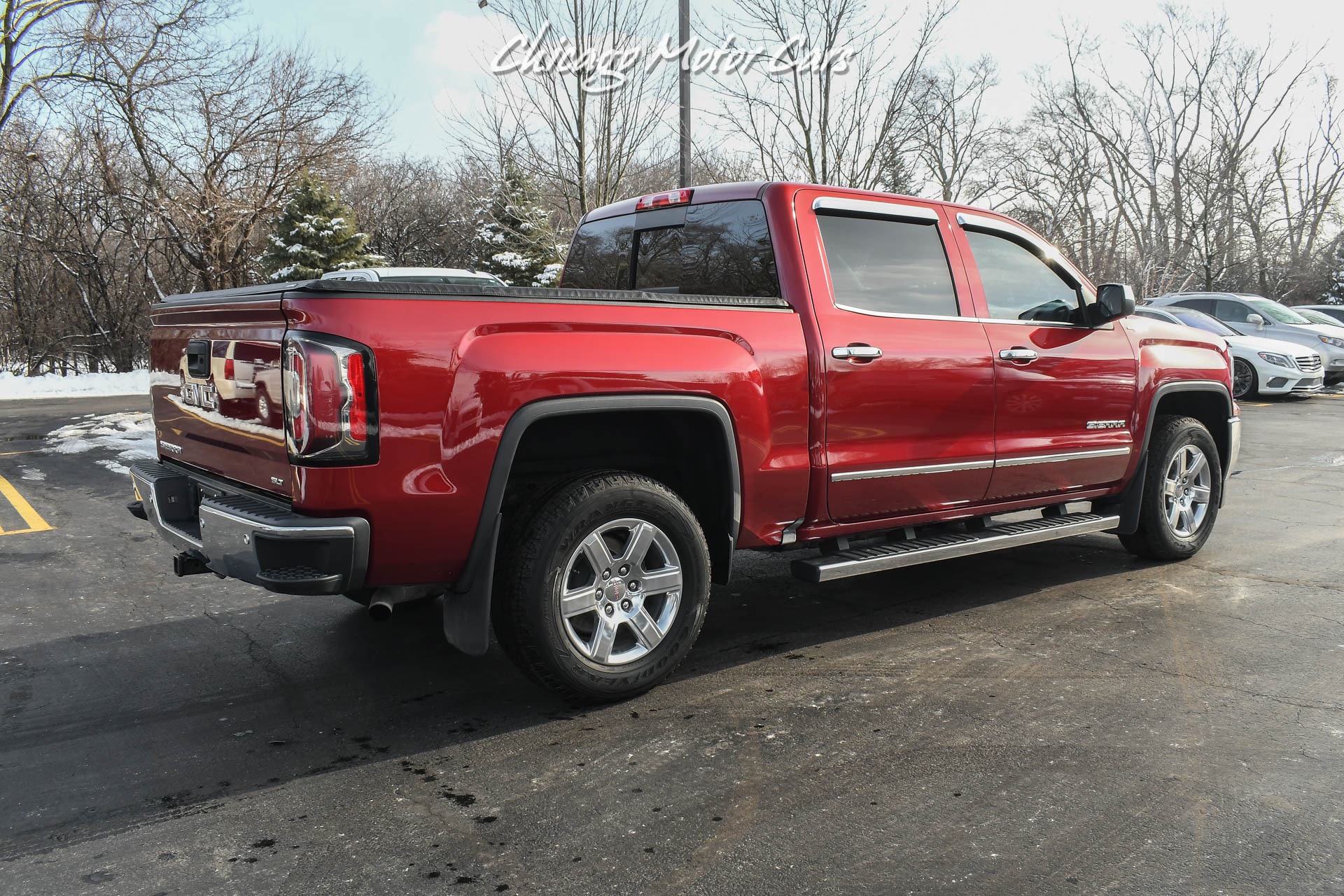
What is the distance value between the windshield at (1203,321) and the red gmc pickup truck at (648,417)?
1406cm

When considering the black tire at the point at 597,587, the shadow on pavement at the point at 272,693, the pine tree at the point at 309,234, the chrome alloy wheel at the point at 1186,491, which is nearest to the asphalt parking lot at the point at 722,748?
the shadow on pavement at the point at 272,693

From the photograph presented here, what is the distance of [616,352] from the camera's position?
3516 millimetres

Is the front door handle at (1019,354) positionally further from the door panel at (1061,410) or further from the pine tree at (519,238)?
the pine tree at (519,238)

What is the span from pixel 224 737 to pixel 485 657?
1129 millimetres

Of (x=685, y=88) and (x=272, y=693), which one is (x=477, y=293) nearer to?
(x=272, y=693)

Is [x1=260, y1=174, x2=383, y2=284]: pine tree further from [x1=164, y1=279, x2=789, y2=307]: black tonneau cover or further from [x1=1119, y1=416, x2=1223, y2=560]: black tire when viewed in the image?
[x1=164, y1=279, x2=789, y2=307]: black tonneau cover

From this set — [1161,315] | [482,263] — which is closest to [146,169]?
[482,263]

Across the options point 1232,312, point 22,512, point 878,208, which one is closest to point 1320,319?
point 1232,312

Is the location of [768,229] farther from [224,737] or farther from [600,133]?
[600,133]

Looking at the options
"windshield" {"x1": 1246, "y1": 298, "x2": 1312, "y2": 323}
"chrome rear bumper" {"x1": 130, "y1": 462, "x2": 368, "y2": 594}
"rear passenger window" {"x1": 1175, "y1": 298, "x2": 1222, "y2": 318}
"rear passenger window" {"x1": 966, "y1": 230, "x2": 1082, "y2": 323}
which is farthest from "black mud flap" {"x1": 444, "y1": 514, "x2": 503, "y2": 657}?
"windshield" {"x1": 1246, "y1": 298, "x2": 1312, "y2": 323}

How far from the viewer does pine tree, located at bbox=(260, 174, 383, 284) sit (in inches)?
883

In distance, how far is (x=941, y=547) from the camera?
454 cm

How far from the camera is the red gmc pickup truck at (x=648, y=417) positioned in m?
3.10

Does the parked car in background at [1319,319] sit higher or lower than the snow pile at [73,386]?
higher
